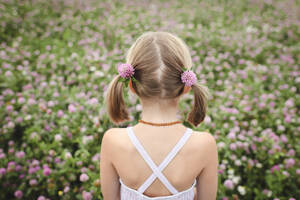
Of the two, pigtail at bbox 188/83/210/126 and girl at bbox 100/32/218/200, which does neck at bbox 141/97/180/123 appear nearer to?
girl at bbox 100/32/218/200

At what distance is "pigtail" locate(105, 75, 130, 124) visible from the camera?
124cm

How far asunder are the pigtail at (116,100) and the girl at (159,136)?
0.05 metres

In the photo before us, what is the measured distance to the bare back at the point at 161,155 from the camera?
1074 mm

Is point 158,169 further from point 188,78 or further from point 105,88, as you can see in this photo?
point 105,88

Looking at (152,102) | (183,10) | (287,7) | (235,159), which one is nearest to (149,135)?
(152,102)

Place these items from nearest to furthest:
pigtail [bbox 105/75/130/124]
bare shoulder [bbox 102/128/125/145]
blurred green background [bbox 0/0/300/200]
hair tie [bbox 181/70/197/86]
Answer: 1. hair tie [bbox 181/70/197/86]
2. bare shoulder [bbox 102/128/125/145]
3. pigtail [bbox 105/75/130/124]
4. blurred green background [bbox 0/0/300/200]

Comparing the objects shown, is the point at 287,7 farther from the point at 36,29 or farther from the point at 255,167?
the point at 36,29

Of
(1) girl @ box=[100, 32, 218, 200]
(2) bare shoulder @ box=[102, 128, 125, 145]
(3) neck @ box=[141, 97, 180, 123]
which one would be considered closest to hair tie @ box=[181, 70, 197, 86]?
(1) girl @ box=[100, 32, 218, 200]

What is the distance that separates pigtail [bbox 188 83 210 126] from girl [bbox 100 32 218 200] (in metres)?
0.01

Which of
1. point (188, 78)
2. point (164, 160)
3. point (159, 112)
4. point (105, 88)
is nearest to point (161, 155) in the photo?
point (164, 160)

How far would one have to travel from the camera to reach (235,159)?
86.4 inches

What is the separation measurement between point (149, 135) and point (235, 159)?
1.45 metres

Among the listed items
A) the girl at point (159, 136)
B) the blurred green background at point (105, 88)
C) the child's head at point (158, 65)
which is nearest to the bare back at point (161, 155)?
the girl at point (159, 136)

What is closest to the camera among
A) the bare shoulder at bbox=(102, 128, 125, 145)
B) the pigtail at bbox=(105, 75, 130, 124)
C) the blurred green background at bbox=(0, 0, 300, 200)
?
the bare shoulder at bbox=(102, 128, 125, 145)
